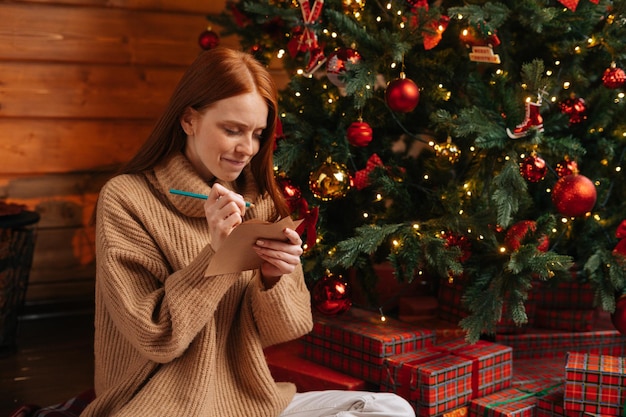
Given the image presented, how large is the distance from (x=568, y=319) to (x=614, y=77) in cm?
84

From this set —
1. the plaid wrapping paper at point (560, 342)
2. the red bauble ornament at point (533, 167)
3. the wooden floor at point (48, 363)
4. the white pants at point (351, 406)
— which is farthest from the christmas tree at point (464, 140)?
the wooden floor at point (48, 363)

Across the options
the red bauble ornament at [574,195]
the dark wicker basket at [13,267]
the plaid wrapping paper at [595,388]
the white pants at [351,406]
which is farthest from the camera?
the dark wicker basket at [13,267]

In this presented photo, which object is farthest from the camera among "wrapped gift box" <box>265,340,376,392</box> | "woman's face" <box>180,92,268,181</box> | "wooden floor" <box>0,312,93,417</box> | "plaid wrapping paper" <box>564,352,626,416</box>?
"wooden floor" <box>0,312,93,417</box>

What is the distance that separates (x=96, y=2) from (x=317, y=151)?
1.28 m

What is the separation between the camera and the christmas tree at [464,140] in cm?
220

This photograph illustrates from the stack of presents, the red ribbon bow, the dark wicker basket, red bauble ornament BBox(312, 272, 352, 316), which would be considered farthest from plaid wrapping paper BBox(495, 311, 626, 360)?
the dark wicker basket

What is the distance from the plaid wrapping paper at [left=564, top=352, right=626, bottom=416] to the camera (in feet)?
6.90

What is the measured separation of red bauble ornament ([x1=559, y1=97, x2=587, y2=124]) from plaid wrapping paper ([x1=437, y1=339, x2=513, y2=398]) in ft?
2.38

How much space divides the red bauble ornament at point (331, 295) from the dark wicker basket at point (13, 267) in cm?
112

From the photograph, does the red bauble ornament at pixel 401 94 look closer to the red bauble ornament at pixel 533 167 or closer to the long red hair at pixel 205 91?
the red bauble ornament at pixel 533 167

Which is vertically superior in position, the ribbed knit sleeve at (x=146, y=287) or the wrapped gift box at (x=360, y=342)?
the ribbed knit sleeve at (x=146, y=287)

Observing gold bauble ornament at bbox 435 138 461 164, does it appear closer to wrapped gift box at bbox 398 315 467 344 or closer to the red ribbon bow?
the red ribbon bow

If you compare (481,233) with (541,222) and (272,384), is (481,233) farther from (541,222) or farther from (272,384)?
(272,384)

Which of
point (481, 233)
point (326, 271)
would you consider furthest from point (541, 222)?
point (326, 271)
